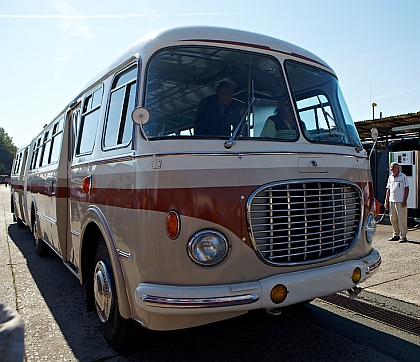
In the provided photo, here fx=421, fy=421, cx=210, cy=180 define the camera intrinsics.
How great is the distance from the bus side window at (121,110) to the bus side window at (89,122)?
43 centimetres

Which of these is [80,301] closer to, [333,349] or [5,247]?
[333,349]

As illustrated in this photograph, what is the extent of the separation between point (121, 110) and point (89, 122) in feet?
3.71

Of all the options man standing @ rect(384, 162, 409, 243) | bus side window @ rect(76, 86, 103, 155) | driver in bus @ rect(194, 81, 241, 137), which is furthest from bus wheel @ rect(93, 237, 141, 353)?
man standing @ rect(384, 162, 409, 243)

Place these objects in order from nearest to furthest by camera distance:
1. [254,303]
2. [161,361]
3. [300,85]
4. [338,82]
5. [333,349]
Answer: [254,303] → [161,361] → [333,349] → [300,85] → [338,82]

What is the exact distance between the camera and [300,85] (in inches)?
158

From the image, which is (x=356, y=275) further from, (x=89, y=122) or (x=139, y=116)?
(x=89, y=122)

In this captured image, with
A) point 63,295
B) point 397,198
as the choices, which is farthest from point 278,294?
point 397,198

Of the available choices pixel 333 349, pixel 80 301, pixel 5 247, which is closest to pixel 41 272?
pixel 80 301

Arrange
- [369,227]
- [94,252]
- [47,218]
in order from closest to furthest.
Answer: [369,227], [94,252], [47,218]

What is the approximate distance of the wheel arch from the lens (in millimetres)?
3320

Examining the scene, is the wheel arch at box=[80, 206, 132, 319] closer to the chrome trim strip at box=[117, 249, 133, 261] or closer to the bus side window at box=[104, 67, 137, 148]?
the chrome trim strip at box=[117, 249, 133, 261]

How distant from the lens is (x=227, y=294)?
2.92 meters

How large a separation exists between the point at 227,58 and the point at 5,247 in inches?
320

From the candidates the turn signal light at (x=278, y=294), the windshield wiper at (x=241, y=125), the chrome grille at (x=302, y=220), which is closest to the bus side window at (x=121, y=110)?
the windshield wiper at (x=241, y=125)
